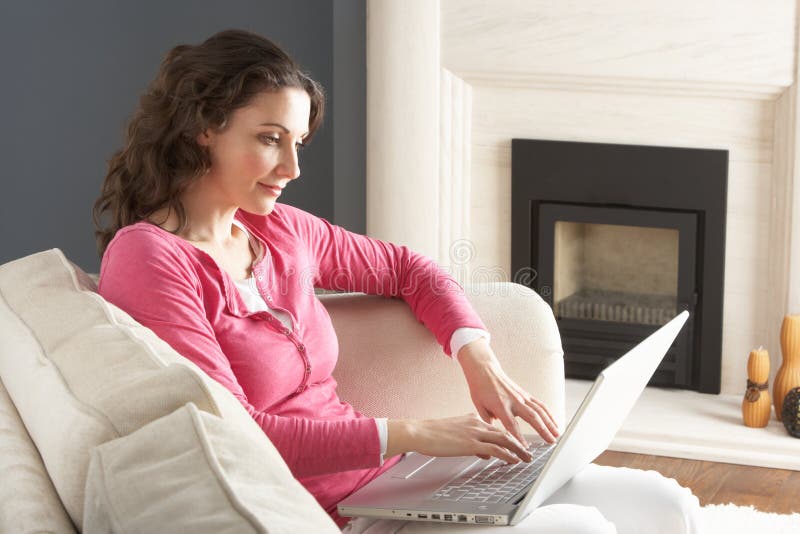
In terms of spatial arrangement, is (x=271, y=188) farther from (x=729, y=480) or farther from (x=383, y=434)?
(x=729, y=480)

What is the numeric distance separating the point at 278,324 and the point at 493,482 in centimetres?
39

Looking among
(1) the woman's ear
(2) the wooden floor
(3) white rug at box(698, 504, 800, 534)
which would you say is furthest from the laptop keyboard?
(2) the wooden floor

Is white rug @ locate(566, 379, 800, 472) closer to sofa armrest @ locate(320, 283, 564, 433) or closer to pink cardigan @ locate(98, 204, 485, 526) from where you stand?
sofa armrest @ locate(320, 283, 564, 433)

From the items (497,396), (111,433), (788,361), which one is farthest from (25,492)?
(788,361)

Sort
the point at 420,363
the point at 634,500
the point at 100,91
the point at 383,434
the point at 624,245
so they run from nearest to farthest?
the point at 383,434 < the point at 634,500 < the point at 420,363 < the point at 624,245 < the point at 100,91

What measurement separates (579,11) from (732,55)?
0.44 m

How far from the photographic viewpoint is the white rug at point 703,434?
10.0 feet

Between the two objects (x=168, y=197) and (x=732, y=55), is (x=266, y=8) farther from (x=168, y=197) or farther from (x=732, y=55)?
(x=168, y=197)

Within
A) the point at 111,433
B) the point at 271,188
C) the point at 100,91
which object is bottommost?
the point at 111,433

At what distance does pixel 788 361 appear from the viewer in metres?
3.13

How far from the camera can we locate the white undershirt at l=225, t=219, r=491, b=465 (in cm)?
161

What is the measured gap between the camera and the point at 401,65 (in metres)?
3.40

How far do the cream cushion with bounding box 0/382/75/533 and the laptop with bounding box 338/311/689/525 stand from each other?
0.48m

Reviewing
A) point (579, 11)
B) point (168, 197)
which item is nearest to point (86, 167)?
point (579, 11)
